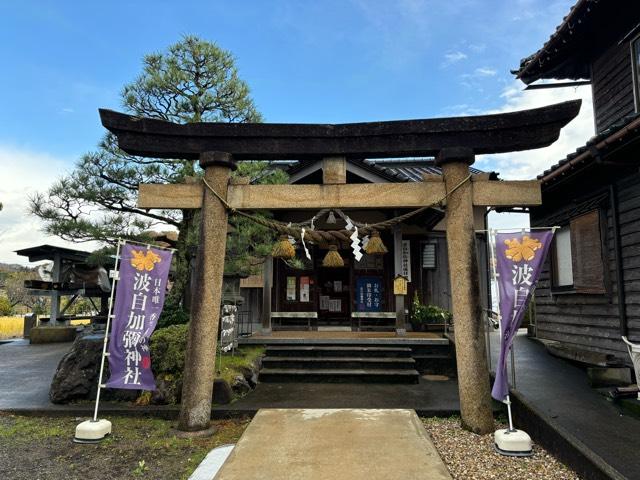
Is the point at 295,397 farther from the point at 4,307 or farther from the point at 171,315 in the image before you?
the point at 4,307

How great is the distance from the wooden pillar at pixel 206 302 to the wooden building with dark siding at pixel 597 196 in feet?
19.6

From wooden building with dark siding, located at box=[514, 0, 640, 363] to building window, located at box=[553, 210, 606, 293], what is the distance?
0.02 m

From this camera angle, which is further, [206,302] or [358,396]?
[358,396]

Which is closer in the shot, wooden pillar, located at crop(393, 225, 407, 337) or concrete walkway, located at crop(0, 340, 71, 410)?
concrete walkway, located at crop(0, 340, 71, 410)

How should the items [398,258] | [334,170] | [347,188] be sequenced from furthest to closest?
[398,258] < [334,170] < [347,188]

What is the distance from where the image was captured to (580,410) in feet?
17.9

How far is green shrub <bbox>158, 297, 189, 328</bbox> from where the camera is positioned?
8.45m

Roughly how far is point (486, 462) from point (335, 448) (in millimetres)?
1626

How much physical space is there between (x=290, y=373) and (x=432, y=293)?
6.27 meters

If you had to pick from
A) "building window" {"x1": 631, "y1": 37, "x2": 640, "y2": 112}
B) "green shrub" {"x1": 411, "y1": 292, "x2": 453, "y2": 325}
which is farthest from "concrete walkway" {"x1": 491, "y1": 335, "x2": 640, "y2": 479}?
"building window" {"x1": 631, "y1": 37, "x2": 640, "y2": 112}

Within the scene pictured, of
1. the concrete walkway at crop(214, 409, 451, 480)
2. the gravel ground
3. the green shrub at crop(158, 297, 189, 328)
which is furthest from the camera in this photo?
the green shrub at crop(158, 297, 189, 328)

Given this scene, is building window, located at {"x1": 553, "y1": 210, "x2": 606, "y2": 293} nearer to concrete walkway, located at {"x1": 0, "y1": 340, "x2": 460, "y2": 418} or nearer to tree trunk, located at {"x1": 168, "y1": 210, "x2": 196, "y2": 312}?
concrete walkway, located at {"x1": 0, "y1": 340, "x2": 460, "y2": 418}

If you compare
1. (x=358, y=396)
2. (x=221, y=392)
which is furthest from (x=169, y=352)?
(x=358, y=396)

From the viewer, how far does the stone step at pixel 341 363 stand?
877 centimetres
